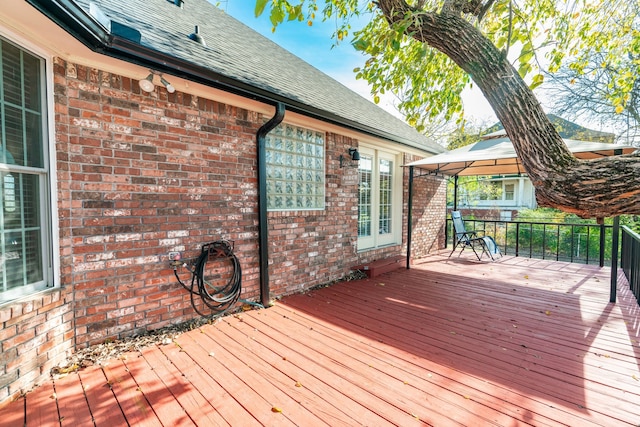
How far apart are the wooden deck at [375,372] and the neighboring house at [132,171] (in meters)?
0.51

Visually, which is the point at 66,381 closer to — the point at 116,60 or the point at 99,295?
the point at 99,295

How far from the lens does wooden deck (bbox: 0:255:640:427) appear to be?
1.93 metres

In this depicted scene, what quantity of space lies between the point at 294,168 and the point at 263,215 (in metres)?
0.98

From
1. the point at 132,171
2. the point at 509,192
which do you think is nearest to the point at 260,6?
the point at 132,171

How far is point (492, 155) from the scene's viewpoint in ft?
16.5

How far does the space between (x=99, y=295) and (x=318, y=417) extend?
220 cm

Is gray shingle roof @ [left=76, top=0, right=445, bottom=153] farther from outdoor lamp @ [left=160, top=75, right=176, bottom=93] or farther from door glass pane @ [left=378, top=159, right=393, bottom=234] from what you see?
door glass pane @ [left=378, top=159, right=393, bottom=234]

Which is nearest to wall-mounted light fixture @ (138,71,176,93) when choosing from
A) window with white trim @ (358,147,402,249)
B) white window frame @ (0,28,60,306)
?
white window frame @ (0,28,60,306)

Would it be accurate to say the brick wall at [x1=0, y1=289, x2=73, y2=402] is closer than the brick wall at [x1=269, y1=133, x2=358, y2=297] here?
Yes

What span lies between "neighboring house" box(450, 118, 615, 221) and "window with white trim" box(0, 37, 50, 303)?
54.2 feet

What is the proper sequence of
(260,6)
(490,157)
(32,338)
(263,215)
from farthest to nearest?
(490,157) → (263,215) → (260,6) → (32,338)

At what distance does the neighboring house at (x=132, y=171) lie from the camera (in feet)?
6.88

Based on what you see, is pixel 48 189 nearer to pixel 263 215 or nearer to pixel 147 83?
pixel 147 83

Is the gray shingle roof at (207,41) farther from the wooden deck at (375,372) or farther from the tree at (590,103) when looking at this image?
the tree at (590,103)
